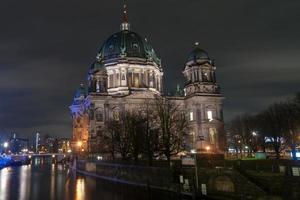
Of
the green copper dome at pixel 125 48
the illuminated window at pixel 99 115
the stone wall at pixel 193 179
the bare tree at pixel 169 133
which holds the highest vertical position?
the green copper dome at pixel 125 48

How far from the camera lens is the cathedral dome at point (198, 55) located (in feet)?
326

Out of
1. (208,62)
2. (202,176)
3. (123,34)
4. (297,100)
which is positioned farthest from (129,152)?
(123,34)

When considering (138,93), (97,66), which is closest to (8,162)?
(97,66)

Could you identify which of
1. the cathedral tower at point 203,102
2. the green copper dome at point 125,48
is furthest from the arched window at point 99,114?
the cathedral tower at point 203,102

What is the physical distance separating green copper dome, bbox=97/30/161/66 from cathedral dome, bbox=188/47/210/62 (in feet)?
57.7

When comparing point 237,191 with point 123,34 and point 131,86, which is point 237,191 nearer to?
point 131,86

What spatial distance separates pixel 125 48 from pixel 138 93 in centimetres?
2159

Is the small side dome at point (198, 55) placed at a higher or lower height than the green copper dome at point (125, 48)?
lower

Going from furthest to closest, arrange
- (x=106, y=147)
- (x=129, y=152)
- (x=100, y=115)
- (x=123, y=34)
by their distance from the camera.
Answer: (x=123, y=34) < (x=100, y=115) < (x=106, y=147) < (x=129, y=152)

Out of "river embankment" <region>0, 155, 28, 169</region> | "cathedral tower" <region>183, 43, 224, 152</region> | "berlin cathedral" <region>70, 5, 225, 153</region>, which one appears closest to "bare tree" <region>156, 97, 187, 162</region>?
"berlin cathedral" <region>70, 5, 225, 153</region>

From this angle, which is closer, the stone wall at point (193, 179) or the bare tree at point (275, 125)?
the stone wall at point (193, 179)

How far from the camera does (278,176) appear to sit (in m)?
31.2

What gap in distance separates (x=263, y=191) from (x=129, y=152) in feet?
120

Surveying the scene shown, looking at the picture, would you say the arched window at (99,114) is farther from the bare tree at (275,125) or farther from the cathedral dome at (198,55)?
the bare tree at (275,125)
